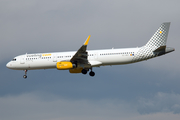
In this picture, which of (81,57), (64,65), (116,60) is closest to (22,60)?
(64,65)

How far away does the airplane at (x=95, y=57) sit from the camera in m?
49.8

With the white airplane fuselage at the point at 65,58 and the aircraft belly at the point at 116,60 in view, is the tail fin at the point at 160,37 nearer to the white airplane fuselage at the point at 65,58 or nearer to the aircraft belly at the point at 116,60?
the white airplane fuselage at the point at 65,58

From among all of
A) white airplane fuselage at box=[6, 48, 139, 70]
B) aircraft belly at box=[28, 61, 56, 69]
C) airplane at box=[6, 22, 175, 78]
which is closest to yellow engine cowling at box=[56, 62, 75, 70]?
airplane at box=[6, 22, 175, 78]

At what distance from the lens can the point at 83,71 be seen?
170 feet

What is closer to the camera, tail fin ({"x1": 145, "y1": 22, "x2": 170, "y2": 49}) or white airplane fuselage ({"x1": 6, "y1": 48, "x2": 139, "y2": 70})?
white airplane fuselage ({"x1": 6, "y1": 48, "x2": 139, "y2": 70})

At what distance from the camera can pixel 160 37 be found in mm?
52188

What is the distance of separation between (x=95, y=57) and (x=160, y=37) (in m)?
11.0

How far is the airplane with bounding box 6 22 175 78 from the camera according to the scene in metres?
49.8

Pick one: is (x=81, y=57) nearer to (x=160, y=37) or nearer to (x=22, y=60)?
(x=22, y=60)

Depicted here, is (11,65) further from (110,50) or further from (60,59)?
(110,50)

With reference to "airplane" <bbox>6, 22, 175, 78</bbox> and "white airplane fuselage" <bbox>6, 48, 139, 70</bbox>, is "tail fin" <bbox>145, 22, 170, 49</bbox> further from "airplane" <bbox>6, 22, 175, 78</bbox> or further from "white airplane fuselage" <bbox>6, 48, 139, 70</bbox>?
"white airplane fuselage" <bbox>6, 48, 139, 70</bbox>

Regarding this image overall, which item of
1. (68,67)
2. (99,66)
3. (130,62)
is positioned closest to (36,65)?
(68,67)

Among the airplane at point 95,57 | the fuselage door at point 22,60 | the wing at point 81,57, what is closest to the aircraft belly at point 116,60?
the airplane at point 95,57

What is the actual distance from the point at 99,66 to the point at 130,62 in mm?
4916
